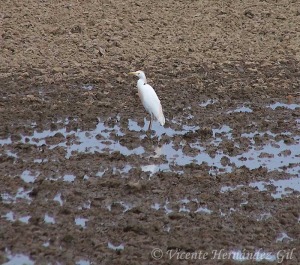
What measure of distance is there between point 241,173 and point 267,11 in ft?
32.3

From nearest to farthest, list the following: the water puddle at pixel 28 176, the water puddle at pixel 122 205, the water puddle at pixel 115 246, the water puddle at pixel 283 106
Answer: the water puddle at pixel 115 246
the water puddle at pixel 122 205
the water puddle at pixel 28 176
the water puddle at pixel 283 106

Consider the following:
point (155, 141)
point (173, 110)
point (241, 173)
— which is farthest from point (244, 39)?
point (241, 173)

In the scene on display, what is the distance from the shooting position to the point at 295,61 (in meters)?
17.3

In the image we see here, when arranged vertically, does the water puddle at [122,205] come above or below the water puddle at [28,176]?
above

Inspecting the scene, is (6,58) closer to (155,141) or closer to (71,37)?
(71,37)

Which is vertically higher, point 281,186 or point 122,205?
point 122,205

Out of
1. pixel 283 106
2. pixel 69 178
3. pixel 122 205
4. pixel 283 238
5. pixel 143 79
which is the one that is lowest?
pixel 283 106

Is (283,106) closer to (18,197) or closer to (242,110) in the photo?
(242,110)

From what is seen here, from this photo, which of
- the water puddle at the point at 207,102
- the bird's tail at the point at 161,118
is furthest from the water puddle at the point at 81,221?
the water puddle at the point at 207,102

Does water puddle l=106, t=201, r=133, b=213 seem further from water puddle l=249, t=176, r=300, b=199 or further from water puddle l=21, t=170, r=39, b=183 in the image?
water puddle l=249, t=176, r=300, b=199

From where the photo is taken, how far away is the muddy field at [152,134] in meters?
9.43

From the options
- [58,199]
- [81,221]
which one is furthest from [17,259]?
[58,199]

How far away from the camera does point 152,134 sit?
1347 centimetres

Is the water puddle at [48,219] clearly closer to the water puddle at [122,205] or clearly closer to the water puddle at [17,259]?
the water puddle at [122,205]
